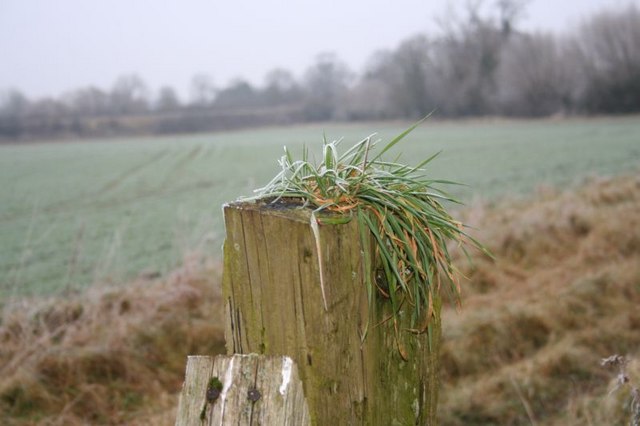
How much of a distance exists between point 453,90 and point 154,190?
4433 centimetres

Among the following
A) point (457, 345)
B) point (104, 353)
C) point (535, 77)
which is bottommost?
point (457, 345)

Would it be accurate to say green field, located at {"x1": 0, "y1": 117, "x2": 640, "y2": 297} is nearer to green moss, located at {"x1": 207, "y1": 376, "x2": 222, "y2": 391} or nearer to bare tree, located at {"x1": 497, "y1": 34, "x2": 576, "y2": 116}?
green moss, located at {"x1": 207, "y1": 376, "x2": 222, "y2": 391}

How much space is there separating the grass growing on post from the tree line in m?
49.3

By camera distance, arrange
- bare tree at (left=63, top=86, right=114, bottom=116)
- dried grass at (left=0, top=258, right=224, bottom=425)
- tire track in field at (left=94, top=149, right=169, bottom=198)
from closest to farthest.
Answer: dried grass at (left=0, top=258, right=224, bottom=425), tire track in field at (left=94, top=149, right=169, bottom=198), bare tree at (left=63, top=86, right=114, bottom=116)

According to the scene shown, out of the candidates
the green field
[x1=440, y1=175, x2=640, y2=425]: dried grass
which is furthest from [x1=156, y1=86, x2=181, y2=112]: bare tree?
[x1=440, y1=175, x2=640, y2=425]: dried grass

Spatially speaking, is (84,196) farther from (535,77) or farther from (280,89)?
(280,89)

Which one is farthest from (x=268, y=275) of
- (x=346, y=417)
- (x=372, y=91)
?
(x=372, y=91)

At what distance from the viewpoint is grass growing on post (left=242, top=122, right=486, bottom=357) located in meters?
1.47

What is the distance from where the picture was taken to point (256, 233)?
4.59 feet

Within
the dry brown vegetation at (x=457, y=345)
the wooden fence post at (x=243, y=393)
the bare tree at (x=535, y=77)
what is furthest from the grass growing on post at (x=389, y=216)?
the bare tree at (x=535, y=77)

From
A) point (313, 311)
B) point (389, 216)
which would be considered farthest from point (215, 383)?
point (389, 216)

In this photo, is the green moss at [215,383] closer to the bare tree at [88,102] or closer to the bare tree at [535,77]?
the bare tree at [535,77]

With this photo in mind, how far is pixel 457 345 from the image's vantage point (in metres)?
5.77

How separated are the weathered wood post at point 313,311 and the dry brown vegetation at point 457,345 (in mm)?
2922
